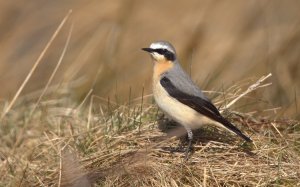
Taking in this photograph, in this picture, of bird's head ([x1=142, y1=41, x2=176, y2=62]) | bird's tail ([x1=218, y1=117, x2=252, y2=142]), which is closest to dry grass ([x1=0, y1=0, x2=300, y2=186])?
bird's tail ([x1=218, y1=117, x2=252, y2=142])

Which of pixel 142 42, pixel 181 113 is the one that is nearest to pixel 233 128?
pixel 181 113

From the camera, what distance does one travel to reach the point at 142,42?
1223cm

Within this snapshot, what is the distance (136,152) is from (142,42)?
560 cm

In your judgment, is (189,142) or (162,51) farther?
(162,51)

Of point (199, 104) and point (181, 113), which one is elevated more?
point (199, 104)

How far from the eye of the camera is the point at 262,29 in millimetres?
11008

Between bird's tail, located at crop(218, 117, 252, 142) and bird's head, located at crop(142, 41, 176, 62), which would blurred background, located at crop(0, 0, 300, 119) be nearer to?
bird's head, located at crop(142, 41, 176, 62)

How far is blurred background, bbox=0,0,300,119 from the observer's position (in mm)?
10133

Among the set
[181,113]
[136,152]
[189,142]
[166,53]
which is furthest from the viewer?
[166,53]

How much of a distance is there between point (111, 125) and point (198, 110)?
39.2 inches

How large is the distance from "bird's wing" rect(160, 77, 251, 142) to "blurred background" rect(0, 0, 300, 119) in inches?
79.6

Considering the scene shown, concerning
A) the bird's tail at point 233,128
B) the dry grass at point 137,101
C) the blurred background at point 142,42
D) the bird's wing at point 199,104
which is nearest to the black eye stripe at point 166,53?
the bird's wing at point 199,104

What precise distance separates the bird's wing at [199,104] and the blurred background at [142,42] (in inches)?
79.6

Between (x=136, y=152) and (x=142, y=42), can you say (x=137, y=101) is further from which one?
(x=142, y=42)
